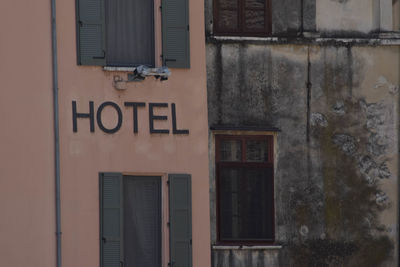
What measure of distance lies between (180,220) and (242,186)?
3.44 metres

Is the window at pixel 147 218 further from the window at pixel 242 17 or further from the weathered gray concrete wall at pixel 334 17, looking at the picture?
the weathered gray concrete wall at pixel 334 17

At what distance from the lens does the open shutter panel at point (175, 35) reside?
33000 millimetres

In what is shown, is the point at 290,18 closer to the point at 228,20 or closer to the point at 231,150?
the point at 228,20

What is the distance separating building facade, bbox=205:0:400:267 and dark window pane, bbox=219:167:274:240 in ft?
0.06

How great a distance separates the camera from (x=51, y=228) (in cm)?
3195

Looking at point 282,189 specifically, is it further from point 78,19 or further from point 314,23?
point 78,19

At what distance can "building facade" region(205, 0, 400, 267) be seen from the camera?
35.9 metres

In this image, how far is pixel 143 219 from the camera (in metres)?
32.8

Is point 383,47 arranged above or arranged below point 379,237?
above

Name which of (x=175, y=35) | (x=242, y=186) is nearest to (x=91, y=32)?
(x=175, y=35)

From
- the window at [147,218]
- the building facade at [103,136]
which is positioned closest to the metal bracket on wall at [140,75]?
the building facade at [103,136]

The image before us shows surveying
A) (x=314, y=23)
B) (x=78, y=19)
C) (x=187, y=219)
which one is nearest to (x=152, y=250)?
(x=187, y=219)

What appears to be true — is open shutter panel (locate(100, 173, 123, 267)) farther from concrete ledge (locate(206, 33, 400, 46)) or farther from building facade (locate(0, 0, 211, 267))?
concrete ledge (locate(206, 33, 400, 46))

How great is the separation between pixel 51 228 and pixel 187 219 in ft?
7.34
